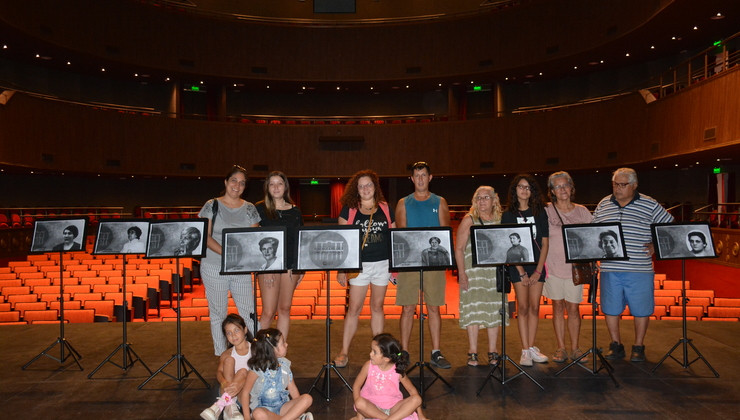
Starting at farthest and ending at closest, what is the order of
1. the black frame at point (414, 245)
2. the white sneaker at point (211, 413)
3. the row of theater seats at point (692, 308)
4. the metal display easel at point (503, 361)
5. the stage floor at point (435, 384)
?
the row of theater seats at point (692, 308), the metal display easel at point (503, 361), the black frame at point (414, 245), the stage floor at point (435, 384), the white sneaker at point (211, 413)

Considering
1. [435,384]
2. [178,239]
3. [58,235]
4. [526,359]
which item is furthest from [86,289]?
[526,359]

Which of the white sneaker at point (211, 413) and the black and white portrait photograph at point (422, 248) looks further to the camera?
the black and white portrait photograph at point (422, 248)

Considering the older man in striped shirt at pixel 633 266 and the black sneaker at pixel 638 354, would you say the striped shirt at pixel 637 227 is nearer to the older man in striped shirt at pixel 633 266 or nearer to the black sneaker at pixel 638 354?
the older man in striped shirt at pixel 633 266

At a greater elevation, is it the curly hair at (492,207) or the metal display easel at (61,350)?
the curly hair at (492,207)

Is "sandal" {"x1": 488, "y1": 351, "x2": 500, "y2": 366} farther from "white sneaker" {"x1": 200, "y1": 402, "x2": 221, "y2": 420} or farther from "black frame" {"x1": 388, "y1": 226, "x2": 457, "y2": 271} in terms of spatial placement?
"white sneaker" {"x1": 200, "y1": 402, "x2": 221, "y2": 420}

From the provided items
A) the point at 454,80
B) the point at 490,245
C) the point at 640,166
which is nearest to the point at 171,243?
the point at 490,245

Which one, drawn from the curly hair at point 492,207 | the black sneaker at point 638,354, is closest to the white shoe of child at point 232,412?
the curly hair at point 492,207

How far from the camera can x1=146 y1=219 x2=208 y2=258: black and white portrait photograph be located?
157 inches

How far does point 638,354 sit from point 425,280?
204 cm

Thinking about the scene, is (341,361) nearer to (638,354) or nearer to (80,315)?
(638,354)

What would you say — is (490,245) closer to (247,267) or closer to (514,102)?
(247,267)

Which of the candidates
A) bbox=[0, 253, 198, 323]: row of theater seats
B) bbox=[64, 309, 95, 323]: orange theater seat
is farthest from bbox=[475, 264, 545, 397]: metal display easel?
bbox=[64, 309, 95, 323]: orange theater seat

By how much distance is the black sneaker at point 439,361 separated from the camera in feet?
14.5

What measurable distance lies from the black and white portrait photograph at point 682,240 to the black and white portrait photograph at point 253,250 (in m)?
3.11
